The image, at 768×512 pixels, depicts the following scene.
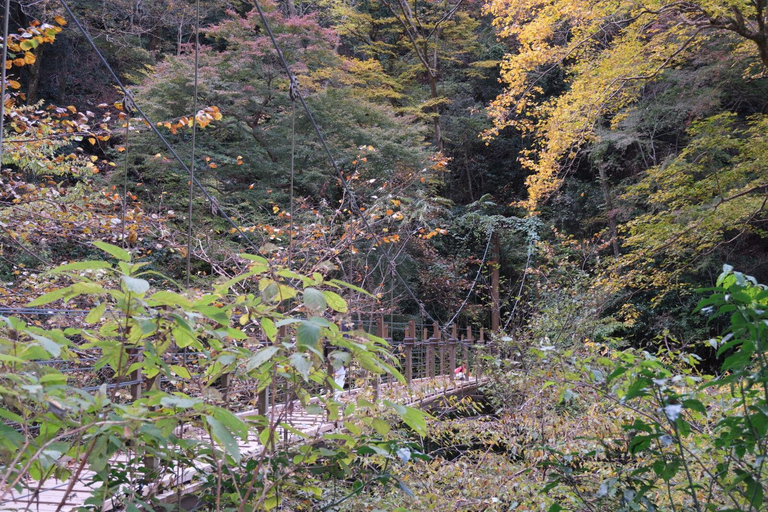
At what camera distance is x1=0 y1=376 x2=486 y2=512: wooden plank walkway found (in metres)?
1.26

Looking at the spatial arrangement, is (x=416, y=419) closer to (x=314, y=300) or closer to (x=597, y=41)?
(x=314, y=300)

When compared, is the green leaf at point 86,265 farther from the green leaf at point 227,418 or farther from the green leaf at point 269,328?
the green leaf at point 269,328

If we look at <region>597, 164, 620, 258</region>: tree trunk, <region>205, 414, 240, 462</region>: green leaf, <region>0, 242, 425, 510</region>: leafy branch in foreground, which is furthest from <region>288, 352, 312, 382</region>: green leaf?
<region>597, 164, 620, 258</region>: tree trunk

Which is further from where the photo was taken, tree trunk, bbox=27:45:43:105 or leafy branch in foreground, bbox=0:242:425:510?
tree trunk, bbox=27:45:43:105

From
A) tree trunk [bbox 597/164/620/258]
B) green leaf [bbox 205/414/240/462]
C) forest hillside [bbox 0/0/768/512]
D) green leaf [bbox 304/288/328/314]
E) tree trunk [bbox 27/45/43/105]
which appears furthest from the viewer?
tree trunk [bbox 597/164/620/258]

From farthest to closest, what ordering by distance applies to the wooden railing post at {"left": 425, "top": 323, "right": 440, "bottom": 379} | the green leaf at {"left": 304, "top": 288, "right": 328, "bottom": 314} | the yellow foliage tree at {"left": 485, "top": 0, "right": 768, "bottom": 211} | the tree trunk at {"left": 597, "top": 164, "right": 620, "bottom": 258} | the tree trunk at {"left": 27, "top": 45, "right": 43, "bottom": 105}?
the tree trunk at {"left": 597, "top": 164, "right": 620, "bottom": 258}, the tree trunk at {"left": 27, "top": 45, "right": 43, "bottom": 105}, the wooden railing post at {"left": 425, "top": 323, "right": 440, "bottom": 379}, the yellow foliage tree at {"left": 485, "top": 0, "right": 768, "bottom": 211}, the green leaf at {"left": 304, "top": 288, "right": 328, "bottom": 314}

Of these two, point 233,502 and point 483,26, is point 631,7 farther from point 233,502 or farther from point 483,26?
point 483,26

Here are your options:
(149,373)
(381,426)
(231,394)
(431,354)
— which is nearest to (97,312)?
(149,373)

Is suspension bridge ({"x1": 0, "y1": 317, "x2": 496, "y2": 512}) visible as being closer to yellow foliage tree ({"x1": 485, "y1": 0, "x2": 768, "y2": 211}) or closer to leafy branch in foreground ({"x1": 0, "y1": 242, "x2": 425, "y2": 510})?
leafy branch in foreground ({"x1": 0, "y1": 242, "x2": 425, "y2": 510})

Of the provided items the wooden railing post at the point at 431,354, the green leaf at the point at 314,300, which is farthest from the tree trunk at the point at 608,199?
the green leaf at the point at 314,300

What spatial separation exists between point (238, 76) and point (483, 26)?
25.5 ft

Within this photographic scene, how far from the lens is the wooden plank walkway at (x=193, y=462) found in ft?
4.14

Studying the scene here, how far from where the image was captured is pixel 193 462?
1.42 m

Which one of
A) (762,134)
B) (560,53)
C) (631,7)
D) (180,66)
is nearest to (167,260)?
(180,66)
